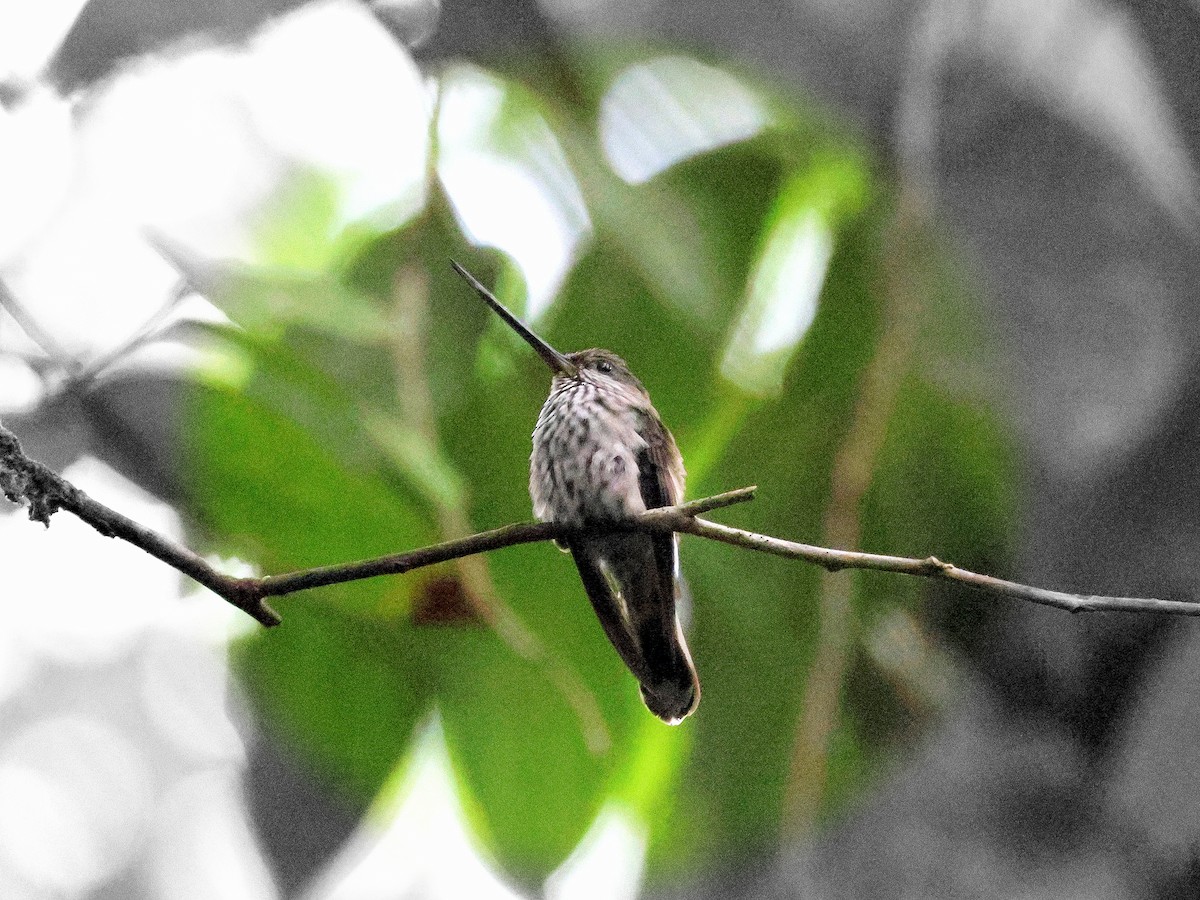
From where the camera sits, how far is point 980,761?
5.11ft

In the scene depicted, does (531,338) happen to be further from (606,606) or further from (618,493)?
(606,606)

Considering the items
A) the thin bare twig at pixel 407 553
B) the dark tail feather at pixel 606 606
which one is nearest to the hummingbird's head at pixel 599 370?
the dark tail feather at pixel 606 606

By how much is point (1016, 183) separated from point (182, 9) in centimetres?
141

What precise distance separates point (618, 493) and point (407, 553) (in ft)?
1.86

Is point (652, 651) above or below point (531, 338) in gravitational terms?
below

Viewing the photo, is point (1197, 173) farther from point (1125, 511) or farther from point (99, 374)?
point (99, 374)

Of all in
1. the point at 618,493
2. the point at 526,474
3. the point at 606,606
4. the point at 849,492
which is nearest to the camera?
the point at 606,606

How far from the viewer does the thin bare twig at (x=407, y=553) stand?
1.02m

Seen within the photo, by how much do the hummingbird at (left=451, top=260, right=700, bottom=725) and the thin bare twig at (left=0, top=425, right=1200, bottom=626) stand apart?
0.32 metres

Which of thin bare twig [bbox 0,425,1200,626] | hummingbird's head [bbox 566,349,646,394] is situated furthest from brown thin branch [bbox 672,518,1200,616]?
hummingbird's head [bbox 566,349,646,394]

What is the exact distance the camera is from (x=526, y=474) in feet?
5.99

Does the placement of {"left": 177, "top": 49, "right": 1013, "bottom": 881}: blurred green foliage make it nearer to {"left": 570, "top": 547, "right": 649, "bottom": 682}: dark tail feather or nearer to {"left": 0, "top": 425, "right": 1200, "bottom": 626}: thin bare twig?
{"left": 570, "top": 547, "right": 649, "bottom": 682}: dark tail feather

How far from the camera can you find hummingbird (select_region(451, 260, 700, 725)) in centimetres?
144

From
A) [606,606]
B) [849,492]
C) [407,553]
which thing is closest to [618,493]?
[606,606]
